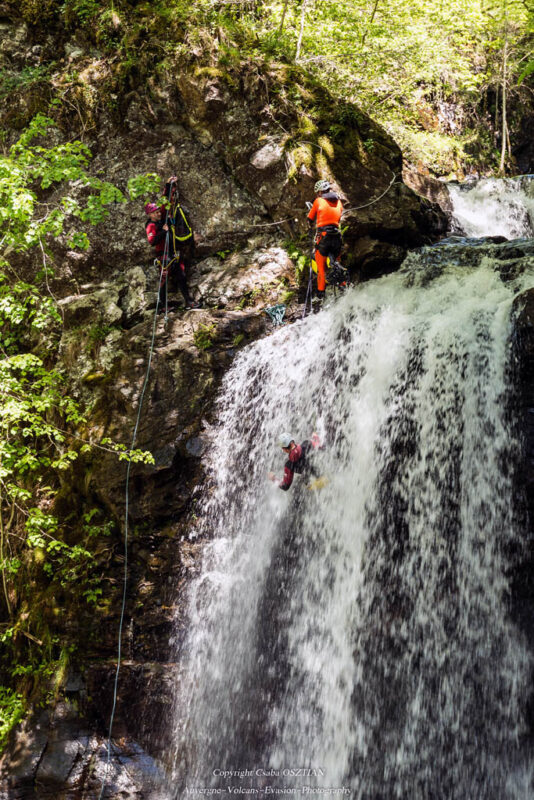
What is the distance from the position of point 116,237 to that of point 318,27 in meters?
6.75

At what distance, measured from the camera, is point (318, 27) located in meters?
12.3

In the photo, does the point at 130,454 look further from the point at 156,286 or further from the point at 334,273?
the point at 334,273

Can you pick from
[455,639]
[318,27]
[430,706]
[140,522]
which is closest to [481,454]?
[455,639]

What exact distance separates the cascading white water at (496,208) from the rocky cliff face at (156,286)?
2.52 meters

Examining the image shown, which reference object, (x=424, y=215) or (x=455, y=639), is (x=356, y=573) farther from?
(x=424, y=215)

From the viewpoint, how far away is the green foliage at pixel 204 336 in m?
8.38

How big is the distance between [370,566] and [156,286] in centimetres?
594

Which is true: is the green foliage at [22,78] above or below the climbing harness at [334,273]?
above

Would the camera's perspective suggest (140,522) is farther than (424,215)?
No

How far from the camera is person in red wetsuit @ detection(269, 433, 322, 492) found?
22.1ft

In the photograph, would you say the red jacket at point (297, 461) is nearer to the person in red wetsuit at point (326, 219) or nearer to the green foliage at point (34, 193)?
the person in red wetsuit at point (326, 219)

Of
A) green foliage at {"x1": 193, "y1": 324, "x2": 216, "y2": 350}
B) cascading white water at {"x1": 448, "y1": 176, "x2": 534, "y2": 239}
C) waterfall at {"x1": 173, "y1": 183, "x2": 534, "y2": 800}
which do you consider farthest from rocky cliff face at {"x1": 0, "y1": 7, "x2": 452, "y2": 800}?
cascading white water at {"x1": 448, "y1": 176, "x2": 534, "y2": 239}

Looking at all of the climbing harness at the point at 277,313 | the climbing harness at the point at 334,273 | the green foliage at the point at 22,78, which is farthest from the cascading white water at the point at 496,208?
the green foliage at the point at 22,78

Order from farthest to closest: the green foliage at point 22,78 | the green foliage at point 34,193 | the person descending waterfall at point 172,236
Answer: the green foliage at point 22,78, the person descending waterfall at point 172,236, the green foliage at point 34,193
